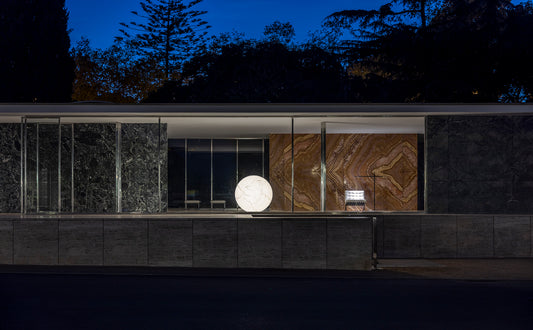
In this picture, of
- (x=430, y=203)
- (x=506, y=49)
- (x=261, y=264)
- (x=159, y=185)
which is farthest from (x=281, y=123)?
(x=506, y=49)

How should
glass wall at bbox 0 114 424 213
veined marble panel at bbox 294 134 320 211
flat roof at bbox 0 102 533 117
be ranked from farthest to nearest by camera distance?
1. veined marble panel at bbox 294 134 320 211
2. glass wall at bbox 0 114 424 213
3. flat roof at bbox 0 102 533 117

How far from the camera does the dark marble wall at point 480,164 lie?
14.7 meters

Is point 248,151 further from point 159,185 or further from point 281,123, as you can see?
point 159,185

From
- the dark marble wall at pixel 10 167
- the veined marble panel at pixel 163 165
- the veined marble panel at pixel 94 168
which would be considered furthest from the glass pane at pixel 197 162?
the veined marble panel at pixel 94 168

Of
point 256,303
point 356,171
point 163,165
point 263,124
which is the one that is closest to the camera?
point 256,303

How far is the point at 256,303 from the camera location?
850 centimetres

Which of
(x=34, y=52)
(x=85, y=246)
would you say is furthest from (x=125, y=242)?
(x=34, y=52)

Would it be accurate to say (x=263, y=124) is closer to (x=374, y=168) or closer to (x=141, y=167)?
(x=141, y=167)

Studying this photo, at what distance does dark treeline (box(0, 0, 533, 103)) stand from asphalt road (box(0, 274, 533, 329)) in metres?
21.2

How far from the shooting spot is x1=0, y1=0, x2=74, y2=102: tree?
34125mm

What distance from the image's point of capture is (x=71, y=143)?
1599 cm

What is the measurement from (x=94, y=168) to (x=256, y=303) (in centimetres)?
930

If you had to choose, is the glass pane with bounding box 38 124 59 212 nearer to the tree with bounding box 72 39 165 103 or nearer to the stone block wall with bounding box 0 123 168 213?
the stone block wall with bounding box 0 123 168 213

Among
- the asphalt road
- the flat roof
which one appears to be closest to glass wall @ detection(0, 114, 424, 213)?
the flat roof
